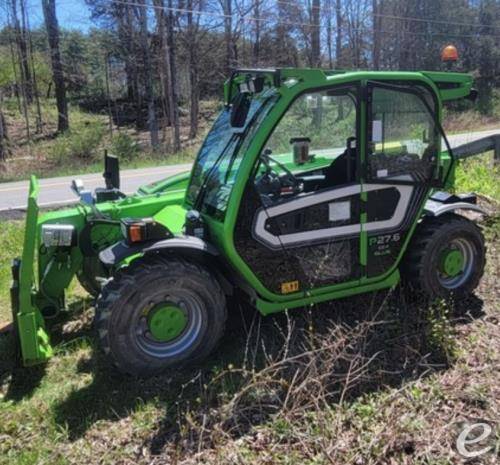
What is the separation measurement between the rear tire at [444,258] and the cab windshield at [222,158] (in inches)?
69.3

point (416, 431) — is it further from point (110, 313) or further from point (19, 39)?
point (19, 39)

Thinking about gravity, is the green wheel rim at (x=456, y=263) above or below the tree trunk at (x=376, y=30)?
below

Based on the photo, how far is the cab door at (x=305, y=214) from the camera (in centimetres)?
372

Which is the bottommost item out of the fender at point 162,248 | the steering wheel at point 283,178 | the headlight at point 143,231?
the fender at point 162,248

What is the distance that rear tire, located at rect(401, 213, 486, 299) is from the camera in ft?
14.2

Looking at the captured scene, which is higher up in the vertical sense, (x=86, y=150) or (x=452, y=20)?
(x=452, y=20)

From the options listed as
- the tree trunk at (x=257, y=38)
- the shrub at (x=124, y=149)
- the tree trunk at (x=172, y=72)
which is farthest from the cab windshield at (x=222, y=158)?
the tree trunk at (x=257, y=38)

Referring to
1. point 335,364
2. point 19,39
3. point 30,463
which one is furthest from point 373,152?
point 19,39

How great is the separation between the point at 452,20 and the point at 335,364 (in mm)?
41947

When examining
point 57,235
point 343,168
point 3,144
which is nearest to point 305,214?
point 343,168

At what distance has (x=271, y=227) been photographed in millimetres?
3748

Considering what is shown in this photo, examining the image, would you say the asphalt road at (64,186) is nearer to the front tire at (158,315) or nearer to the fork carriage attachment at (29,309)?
the fork carriage attachment at (29,309)

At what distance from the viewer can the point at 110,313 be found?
3445 mm

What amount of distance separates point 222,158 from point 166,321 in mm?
1327
